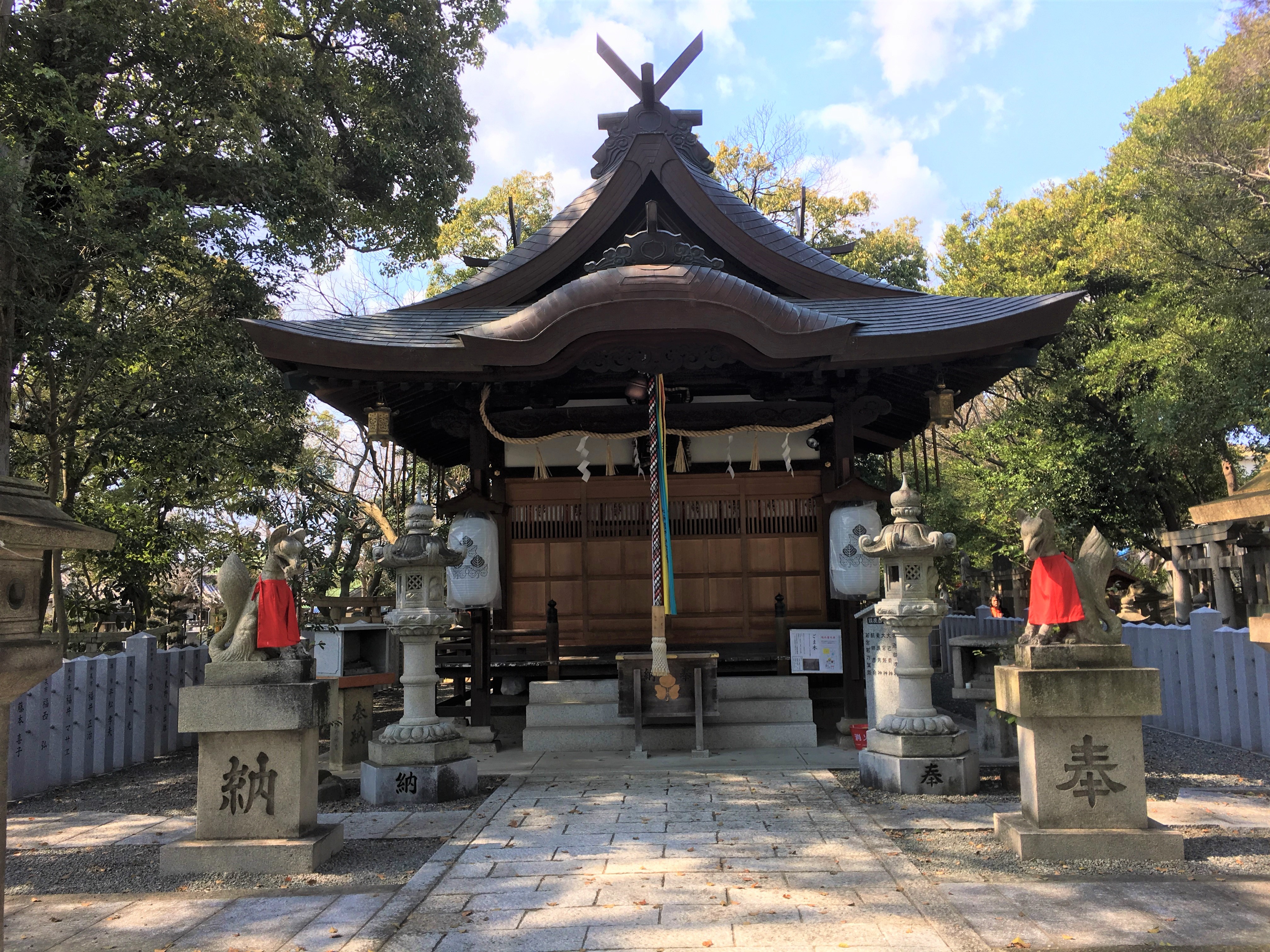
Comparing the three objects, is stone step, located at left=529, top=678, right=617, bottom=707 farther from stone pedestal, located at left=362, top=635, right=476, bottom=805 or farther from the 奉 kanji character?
the 奉 kanji character

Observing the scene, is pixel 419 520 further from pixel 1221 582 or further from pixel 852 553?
pixel 1221 582

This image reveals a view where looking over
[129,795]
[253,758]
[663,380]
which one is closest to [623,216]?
[663,380]

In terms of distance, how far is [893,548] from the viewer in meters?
7.28

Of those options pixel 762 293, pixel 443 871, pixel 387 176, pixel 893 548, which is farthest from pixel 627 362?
pixel 387 176

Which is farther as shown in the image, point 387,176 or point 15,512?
point 387,176

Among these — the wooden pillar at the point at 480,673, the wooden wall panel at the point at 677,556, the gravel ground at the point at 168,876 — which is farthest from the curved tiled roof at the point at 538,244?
the gravel ground at the point at 168,876

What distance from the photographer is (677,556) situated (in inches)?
440

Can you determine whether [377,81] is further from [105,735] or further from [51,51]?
[105,735]

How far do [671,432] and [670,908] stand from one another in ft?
22.1

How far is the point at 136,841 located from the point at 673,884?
4208 mm

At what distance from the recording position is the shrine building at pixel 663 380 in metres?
8.89

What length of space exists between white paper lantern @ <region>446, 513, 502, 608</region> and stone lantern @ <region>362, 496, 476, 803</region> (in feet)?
6.04

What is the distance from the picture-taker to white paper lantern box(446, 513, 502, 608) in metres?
9.60

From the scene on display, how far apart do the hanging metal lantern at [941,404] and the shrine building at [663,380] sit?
0.08 feet
